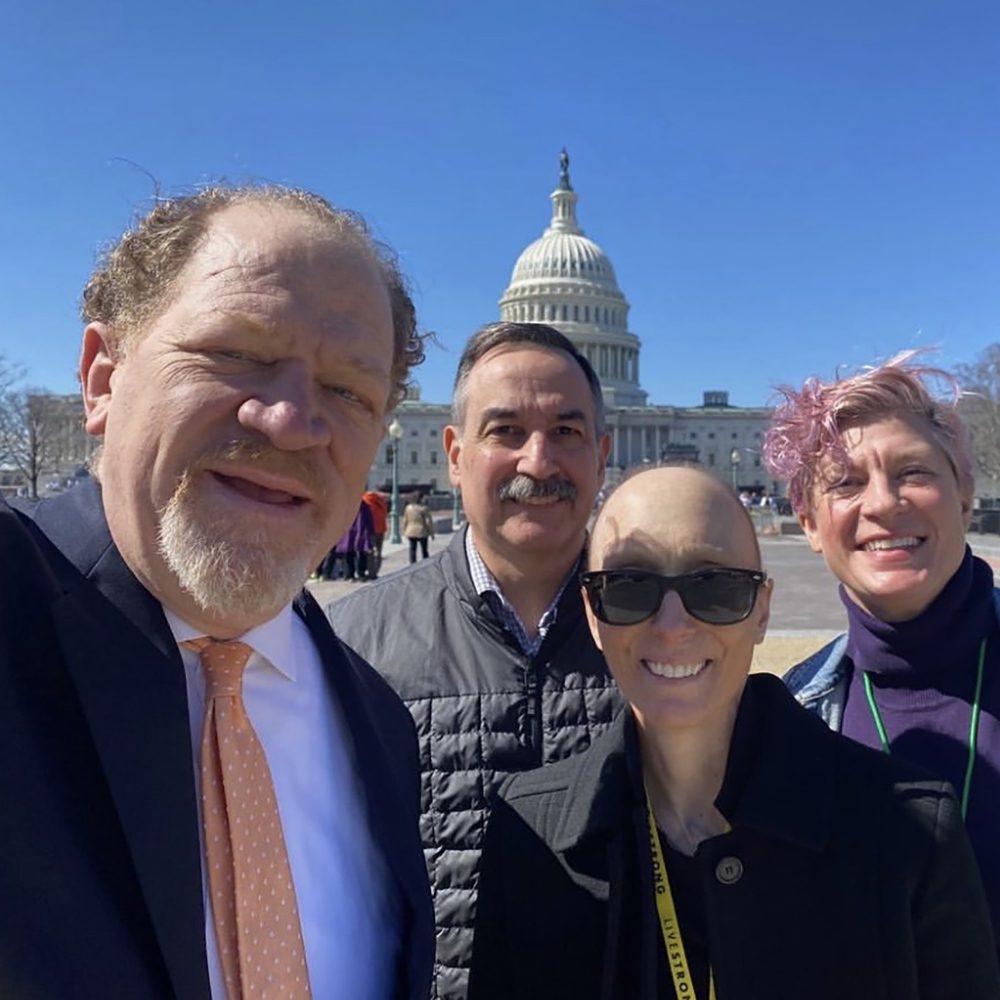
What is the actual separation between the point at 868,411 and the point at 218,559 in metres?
2.34

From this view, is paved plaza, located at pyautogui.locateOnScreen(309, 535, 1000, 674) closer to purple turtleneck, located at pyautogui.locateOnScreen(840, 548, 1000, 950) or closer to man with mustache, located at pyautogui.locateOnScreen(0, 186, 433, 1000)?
purple turtleneck, located at pyautogui.locateOnScreen(840, 548, 1000, 950)

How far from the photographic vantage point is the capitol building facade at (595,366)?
105 meters

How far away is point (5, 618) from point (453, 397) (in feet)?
7.76

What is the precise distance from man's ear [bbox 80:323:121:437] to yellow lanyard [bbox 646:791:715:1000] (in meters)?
1.66

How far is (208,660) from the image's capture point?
1.92 meters

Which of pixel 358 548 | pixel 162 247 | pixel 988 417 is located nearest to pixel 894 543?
pixel 162 247

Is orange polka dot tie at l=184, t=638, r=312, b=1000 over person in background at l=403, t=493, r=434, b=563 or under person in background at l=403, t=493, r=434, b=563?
under

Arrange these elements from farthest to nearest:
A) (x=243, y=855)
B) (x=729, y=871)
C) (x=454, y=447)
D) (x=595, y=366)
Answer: (x=595, y=366)
(x=454, y=447)
(x=729, y=871)
(x=243, y=855)

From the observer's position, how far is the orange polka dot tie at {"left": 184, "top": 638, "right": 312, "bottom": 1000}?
5.64ft

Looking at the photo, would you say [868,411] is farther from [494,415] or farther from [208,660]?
[208,660]

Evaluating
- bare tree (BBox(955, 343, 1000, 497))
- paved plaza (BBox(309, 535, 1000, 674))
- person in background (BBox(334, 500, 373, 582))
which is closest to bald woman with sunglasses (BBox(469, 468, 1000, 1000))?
paved plaza (BBox(309, 535, 1000, 674))

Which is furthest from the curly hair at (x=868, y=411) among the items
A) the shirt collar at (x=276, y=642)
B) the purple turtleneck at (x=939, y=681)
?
the shirt collar at (x=276, y=642)

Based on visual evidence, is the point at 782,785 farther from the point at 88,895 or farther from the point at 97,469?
the point at 97,469

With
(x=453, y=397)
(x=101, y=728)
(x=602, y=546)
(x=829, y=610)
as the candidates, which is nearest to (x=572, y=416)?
(x=453, y=397)
